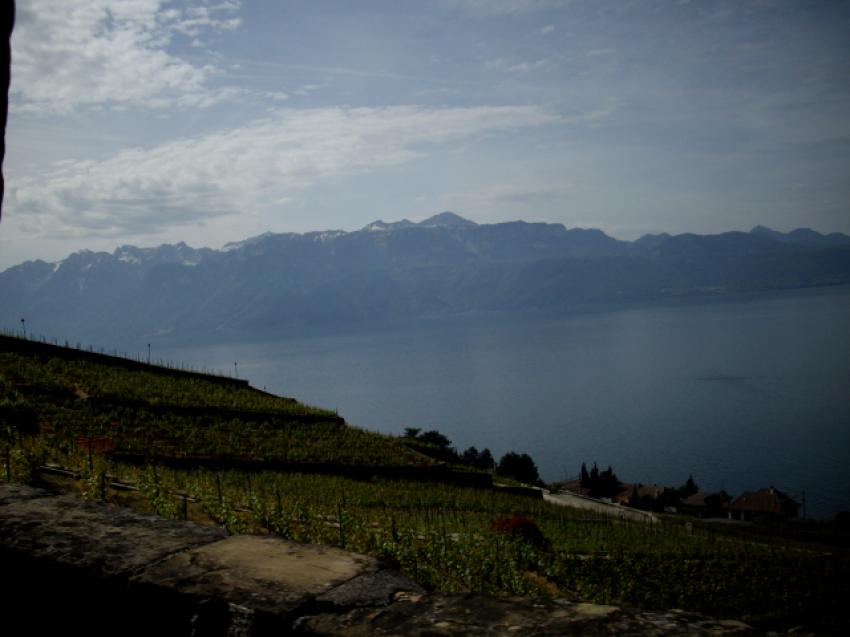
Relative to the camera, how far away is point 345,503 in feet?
81.4

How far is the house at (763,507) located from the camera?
67500 millimetres

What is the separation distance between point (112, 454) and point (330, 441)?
530 inches

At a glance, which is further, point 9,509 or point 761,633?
point 9,509

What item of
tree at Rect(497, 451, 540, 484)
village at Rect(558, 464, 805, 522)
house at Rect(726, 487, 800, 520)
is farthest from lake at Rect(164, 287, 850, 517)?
tree at Rect(497, 451, 540, 484)

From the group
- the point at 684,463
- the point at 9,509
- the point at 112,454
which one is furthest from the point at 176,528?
the point at 684,463

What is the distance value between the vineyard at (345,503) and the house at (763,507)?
1496 inches

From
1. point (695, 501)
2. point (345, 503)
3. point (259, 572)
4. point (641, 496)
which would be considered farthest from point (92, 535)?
point (695, 501)

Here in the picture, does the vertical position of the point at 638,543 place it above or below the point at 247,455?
below

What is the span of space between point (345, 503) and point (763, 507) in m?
57.8

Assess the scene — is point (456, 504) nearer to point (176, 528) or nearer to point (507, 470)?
point (176, 528)

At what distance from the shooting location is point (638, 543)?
27359mm

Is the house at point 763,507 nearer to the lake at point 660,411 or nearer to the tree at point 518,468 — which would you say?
the lake at point 660,411

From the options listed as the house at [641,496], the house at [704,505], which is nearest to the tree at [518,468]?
the house at [641,496]

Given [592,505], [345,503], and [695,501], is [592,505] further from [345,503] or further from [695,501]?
[695,501]
